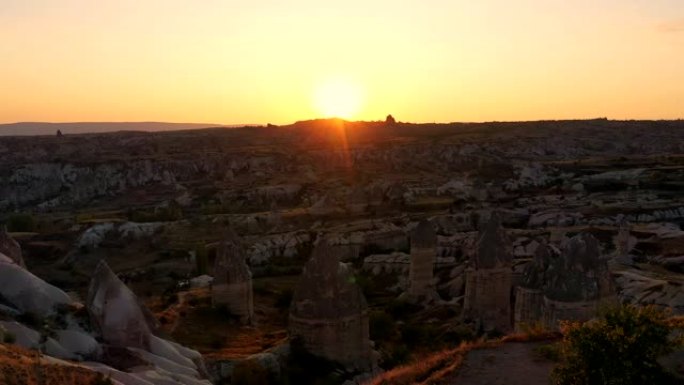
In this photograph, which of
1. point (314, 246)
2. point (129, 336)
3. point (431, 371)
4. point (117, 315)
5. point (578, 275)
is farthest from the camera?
point (314, 246)

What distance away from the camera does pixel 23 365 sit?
10.8m

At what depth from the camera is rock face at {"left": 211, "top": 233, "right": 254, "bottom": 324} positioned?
28.8 meters

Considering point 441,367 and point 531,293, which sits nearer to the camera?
point 441,367

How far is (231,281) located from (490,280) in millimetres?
11118

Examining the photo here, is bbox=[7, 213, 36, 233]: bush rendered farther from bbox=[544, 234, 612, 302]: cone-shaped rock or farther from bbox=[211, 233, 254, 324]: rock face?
bbox=[544, 234, 612, 302]: cone-shaped rock

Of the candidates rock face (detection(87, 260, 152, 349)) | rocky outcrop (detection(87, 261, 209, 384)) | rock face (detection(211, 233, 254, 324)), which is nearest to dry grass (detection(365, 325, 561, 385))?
rocky outcrop (detection(87, 261, 209, 384))

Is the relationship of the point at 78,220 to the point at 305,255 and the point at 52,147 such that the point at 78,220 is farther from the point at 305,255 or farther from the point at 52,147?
the point at 52,147

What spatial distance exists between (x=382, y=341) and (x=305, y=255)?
22991 mm

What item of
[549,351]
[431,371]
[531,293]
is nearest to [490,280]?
[531,293]

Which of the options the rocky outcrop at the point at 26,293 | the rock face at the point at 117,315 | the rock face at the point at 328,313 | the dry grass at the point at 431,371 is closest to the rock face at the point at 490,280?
the rock face at the point at 328,313

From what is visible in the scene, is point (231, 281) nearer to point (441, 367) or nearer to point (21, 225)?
point (441, 367)

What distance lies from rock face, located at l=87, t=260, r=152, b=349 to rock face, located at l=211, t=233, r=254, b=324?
12.2m

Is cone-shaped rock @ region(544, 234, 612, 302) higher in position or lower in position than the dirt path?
higher

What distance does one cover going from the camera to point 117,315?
1563 centimetres
